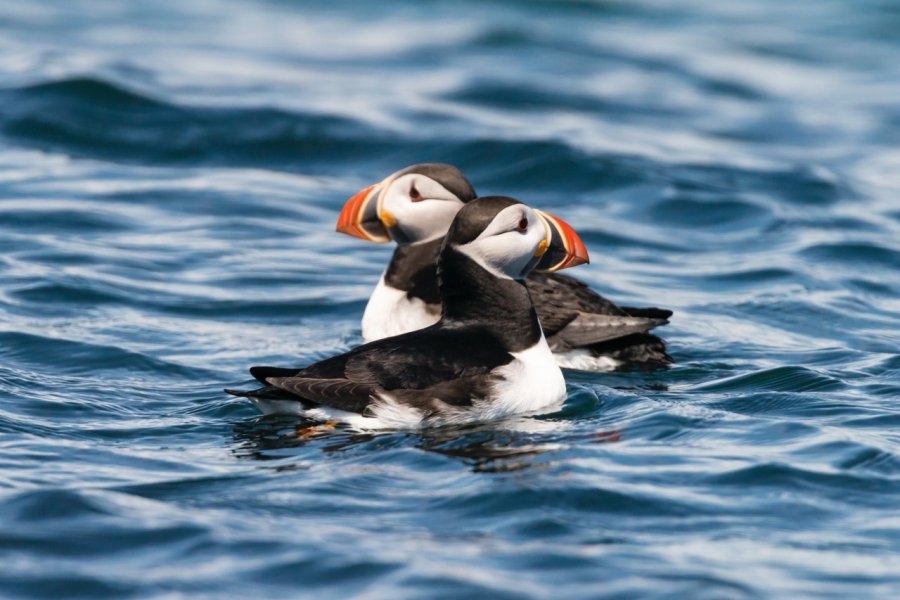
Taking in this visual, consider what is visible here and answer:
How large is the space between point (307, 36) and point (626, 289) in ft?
37.9

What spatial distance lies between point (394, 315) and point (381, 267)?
9.02 feet

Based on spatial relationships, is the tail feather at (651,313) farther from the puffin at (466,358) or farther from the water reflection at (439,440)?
the water reflection at (439,440)

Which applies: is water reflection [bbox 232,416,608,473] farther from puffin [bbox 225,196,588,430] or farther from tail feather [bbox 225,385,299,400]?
tail feather [bbox 225,385,299,400]

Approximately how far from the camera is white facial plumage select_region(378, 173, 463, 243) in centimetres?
853

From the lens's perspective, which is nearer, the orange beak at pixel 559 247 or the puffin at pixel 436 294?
the orange beak at pixel 559 247

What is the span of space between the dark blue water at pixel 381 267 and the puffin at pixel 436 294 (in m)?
0.21

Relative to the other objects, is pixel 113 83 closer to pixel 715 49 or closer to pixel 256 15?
pixel 256 15

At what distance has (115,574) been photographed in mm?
5027

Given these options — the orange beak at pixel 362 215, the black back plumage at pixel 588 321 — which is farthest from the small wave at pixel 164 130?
the black back plumage at pixel 588 321

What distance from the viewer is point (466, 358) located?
666 centimetres

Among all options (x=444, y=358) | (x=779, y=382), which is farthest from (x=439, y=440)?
(x=779, y=382)

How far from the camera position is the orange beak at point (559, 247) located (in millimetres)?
7086

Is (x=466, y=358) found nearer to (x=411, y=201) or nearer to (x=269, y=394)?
(x=269, y=394)

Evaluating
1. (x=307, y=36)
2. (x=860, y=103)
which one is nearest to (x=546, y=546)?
(x=860, y=103)
